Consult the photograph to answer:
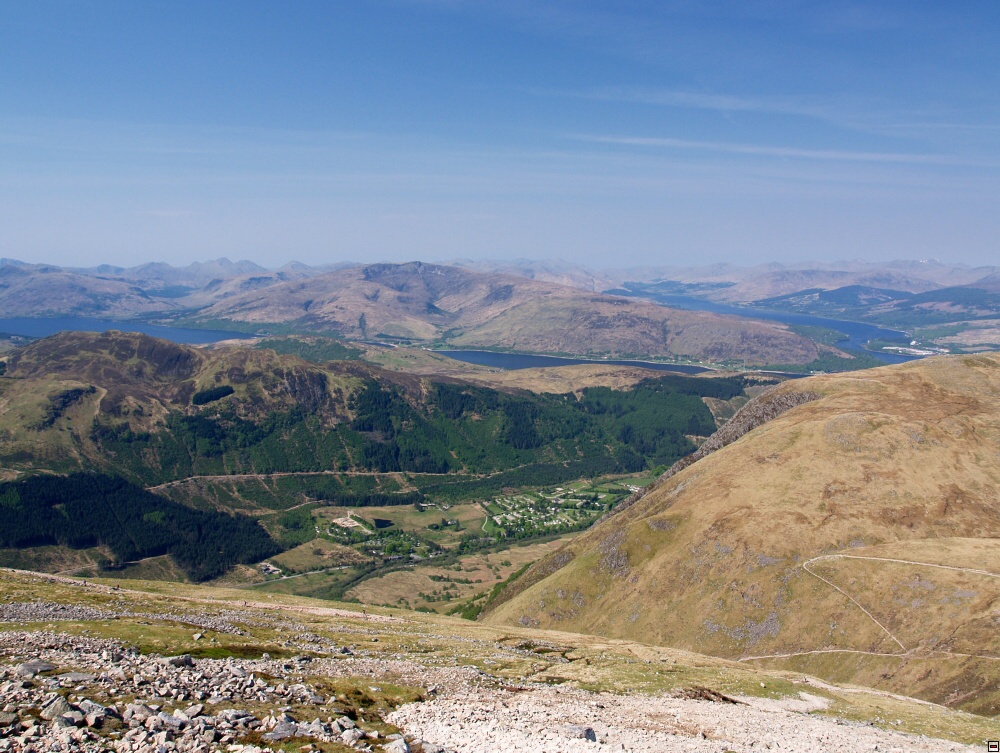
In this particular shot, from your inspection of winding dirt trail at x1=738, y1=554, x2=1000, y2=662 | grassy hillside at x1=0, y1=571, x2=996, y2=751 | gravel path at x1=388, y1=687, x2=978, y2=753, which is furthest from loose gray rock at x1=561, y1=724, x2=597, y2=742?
winding dirt trail at x1=738, y1=554, x2=1000, y2=662

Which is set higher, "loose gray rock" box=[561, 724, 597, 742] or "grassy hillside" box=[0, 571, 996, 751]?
"loose gray rock" box=[561, 724, 597, 742]

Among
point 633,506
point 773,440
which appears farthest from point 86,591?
point 773,440

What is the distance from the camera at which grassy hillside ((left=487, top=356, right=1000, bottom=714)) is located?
346 ft

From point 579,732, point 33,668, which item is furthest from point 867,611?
point 33,668

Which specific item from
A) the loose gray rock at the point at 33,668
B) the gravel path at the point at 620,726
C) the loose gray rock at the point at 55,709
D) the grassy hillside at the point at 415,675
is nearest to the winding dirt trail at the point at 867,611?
the grassy hillside at the point at 415,675

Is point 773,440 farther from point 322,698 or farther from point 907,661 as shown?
point 322,698

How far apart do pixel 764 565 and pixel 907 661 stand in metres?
35.1

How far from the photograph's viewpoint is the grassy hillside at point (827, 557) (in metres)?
106

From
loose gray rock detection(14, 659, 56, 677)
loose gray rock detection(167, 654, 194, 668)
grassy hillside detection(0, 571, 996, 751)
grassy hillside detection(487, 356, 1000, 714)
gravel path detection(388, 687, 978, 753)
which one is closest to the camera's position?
loose gray rock detection(14, 659, 56, 677)

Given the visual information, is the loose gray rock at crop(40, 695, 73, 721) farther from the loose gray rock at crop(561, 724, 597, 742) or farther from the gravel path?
the loose gray rock at crop(561, 724, 597, 742)

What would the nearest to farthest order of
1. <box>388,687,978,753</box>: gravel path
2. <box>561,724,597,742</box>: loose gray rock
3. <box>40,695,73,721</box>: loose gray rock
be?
<box>40,695,73,721</box>: loose gray rock → <box>388,687,978,753</box>: gravel path → <box>561,724,597,742</box>: loose gray rock

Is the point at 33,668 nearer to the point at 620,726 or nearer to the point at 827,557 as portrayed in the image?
the point at 620,726

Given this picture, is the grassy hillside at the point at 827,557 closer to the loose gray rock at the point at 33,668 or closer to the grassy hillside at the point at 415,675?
the grassy hillside at the point at 415,675

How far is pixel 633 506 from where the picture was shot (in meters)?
194
